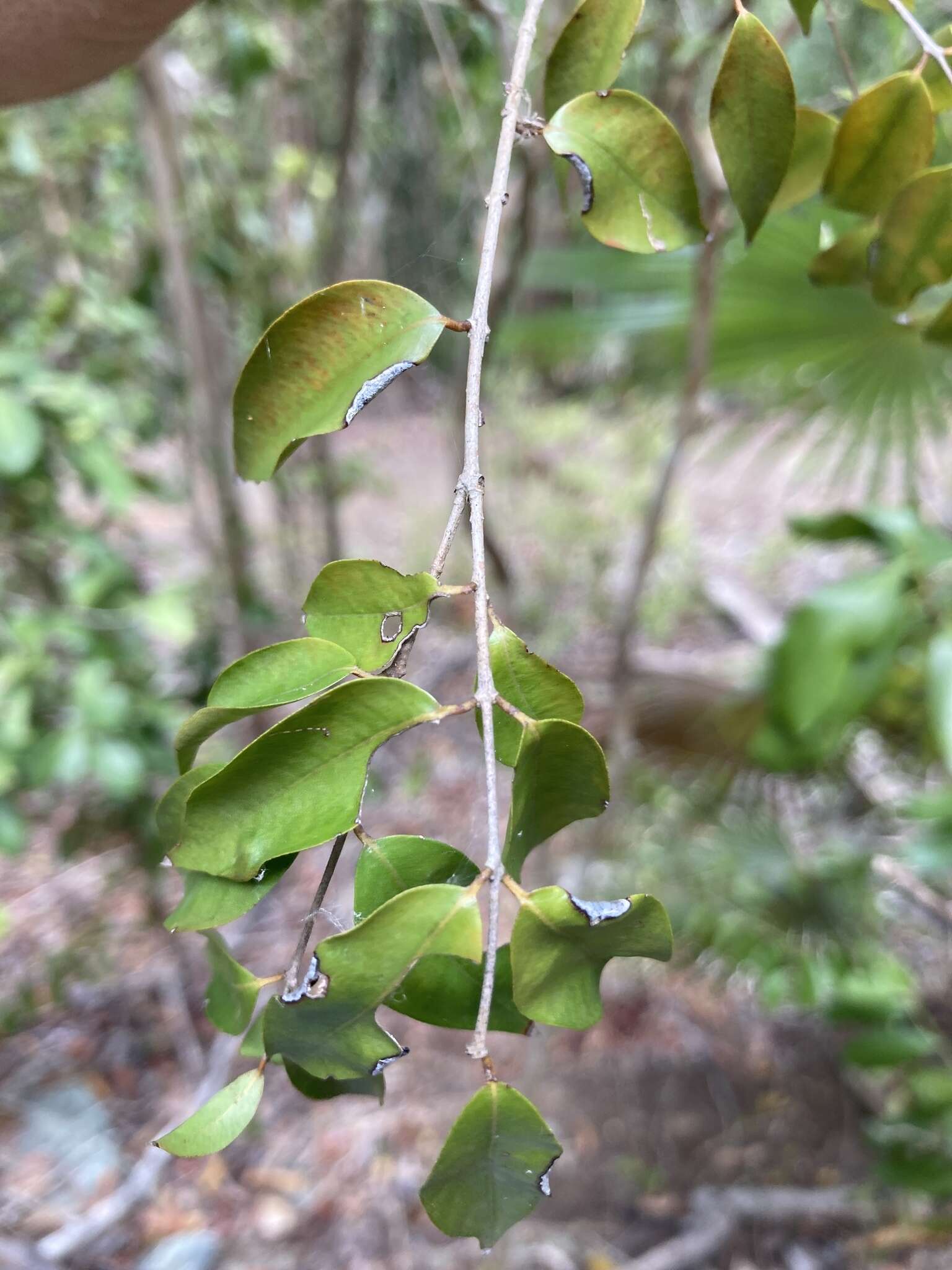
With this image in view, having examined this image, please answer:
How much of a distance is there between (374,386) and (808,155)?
0.22 m

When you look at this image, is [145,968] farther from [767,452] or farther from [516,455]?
[516,455]

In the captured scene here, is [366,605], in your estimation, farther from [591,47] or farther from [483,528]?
[591,47]

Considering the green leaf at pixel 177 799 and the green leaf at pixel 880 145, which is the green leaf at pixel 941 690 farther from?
the green leaf at pixel 177 799

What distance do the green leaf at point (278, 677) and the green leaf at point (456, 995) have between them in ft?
0.25

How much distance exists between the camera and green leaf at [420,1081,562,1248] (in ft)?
0.60

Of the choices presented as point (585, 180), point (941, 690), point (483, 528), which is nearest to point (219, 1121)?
point (483, 528)

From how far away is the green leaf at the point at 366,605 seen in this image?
0.20 meters

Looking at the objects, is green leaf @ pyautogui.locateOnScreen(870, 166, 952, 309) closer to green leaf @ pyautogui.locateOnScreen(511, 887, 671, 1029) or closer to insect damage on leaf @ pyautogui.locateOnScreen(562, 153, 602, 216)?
insect damage on leaf @ pyautogui.locateOnScreen(562, 153, 602, 216)

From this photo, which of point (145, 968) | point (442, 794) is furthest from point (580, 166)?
point (442, 794)

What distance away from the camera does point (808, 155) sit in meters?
0.31

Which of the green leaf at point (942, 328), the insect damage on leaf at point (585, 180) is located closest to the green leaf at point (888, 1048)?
the green leaf at point (942, 328)

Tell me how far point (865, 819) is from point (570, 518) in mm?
1552

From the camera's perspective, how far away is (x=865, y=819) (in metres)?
1.14

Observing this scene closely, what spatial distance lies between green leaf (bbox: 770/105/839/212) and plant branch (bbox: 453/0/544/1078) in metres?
0.14
